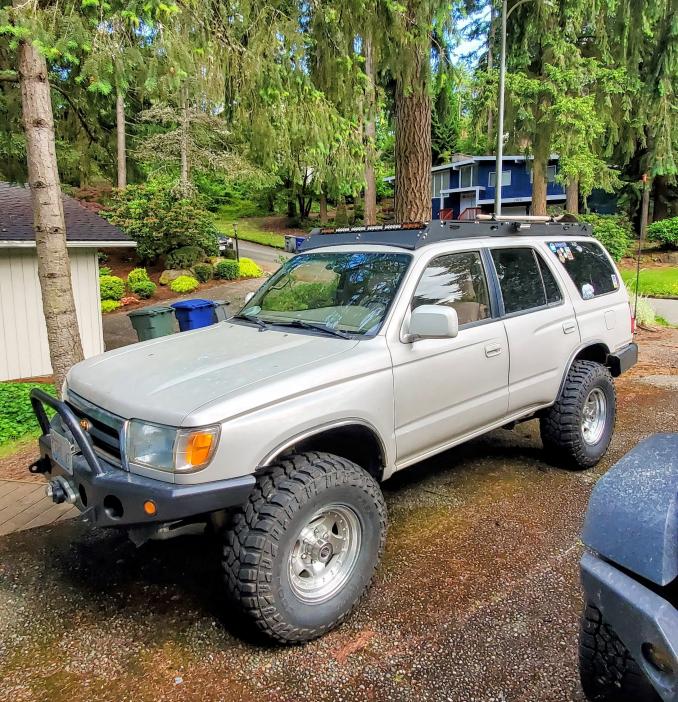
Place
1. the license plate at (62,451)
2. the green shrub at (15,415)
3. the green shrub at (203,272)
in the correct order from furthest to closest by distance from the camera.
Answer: the green shrub at (203,272) < the green shrub at (15,415) < the license plate at (62,451)

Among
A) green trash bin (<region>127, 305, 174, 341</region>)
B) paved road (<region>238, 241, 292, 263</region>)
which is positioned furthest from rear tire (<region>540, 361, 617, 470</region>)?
paved road (<region>238, 241, 292, 263</region>)

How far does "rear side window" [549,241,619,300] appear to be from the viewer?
4.65 meters

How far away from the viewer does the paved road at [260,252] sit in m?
28.4

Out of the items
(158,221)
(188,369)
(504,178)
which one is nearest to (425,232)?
(188,369)

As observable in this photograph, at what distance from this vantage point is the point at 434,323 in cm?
309

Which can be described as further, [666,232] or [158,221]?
[666,232]

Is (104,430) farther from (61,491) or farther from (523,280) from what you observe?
A: (523,280)

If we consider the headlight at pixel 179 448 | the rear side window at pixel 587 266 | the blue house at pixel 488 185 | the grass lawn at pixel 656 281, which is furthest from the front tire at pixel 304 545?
the blue house at pixel 488 185

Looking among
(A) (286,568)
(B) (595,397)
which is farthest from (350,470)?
(B) (595,397)

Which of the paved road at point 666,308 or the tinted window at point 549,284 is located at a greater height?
the tinted window at point 549,284

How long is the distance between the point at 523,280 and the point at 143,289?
16.8m

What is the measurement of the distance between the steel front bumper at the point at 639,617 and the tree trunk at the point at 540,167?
1837 centimetres

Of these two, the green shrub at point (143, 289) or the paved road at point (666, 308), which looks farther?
the green shrub at point (143, 289)

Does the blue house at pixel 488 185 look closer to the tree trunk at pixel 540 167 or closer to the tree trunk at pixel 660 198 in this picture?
the tree trunk at pixel 660 198
